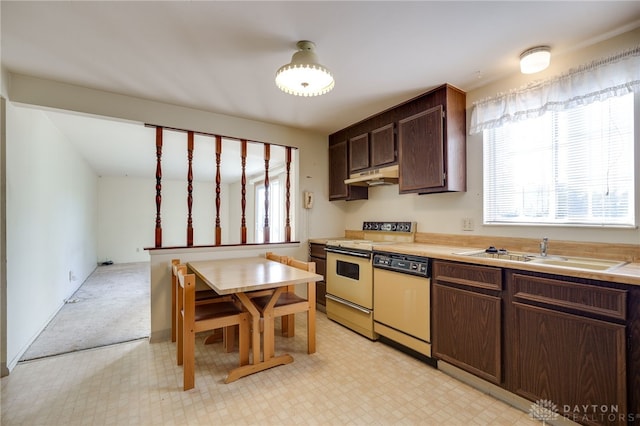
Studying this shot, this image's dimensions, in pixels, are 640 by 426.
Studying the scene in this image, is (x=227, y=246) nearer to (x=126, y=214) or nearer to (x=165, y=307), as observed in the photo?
(x=165, y=307)

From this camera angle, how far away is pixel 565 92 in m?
1.99

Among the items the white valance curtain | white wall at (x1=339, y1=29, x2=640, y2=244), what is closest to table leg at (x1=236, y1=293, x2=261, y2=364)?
white wall at (x1=339, y1=29, x2=640, y2=244)

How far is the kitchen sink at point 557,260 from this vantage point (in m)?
1.72

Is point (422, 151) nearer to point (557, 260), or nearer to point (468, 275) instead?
point (468, 275)

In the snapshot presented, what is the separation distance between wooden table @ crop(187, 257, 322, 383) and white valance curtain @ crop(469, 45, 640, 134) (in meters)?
2.00

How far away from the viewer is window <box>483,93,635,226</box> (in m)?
1.81

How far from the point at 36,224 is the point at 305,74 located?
124 inches

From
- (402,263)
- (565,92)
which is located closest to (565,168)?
(565,92)

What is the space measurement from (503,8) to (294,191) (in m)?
2.76

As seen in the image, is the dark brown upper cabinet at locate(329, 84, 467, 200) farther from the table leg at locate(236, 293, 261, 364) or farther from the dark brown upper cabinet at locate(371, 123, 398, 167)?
the table leg at locate(236, 293, 261, 364)

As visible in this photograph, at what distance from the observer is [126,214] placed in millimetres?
7676

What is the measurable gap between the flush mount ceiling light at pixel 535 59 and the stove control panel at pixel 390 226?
5.38 ft

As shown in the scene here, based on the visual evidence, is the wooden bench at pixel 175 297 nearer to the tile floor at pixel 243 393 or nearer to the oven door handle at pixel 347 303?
the tile floor at pixel 243 393

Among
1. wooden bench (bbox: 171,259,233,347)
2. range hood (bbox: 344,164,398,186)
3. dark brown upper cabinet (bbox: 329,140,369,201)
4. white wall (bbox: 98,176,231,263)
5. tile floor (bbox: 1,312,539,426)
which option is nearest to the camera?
tile floor (bbox: 1,312,539,426)
